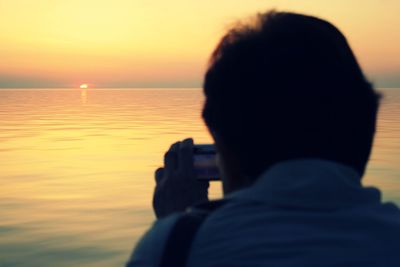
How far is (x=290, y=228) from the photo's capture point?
1.31 meters

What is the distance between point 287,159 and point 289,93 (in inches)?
6.3

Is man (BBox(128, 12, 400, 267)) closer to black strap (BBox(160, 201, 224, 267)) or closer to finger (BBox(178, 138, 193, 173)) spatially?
black strap (BBox(160, 201, 224, 267))

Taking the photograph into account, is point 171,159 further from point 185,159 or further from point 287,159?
point 287,159

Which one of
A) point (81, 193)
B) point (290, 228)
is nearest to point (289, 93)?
point (290, 228)

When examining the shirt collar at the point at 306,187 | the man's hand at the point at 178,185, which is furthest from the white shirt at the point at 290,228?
the man's hand at the point at 178,185

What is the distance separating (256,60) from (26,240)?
7099 millimetres

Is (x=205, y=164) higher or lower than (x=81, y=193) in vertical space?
higher

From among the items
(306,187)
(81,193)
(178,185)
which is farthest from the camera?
(81,193)

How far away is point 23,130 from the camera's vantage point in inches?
1002

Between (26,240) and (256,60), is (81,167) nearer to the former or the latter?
(26,240)

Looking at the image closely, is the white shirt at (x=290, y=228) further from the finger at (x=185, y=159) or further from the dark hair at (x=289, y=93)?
the finger at (x=185, y=159)

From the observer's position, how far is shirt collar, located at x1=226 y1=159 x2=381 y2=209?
4.30 feet

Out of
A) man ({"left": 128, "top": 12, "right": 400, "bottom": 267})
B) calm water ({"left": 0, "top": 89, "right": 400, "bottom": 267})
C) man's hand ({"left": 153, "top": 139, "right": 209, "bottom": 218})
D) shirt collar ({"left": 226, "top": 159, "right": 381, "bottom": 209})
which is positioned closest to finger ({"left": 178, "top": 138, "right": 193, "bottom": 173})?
man's hand ({"left": 153, "top": 139, "right": 209, "bottom": 218})

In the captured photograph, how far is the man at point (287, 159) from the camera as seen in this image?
4.30 ft
